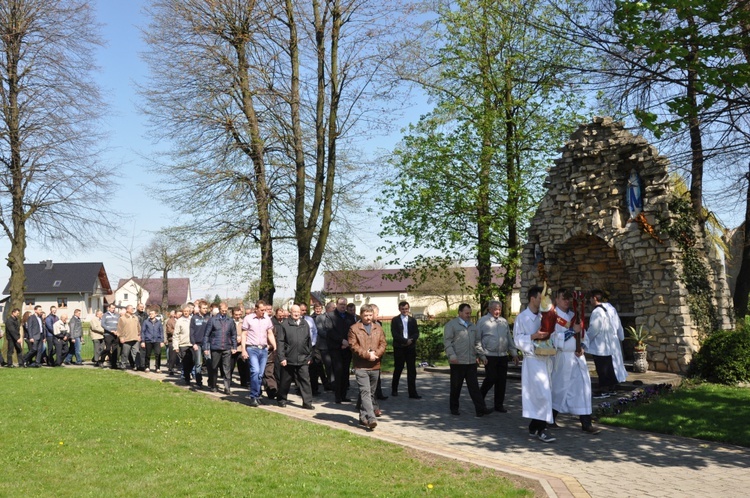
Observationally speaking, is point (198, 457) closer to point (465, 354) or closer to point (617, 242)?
point (465, 354)

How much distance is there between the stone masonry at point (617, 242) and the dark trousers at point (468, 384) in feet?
17.9

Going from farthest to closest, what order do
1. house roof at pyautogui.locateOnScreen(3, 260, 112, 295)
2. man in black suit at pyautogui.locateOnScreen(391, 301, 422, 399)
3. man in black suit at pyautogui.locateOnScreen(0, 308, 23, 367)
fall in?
house roof at pyautogui.locateOnScreen(3, 260, 112, 295) → man in black suit at pyautogui.locateOnScreen(0, 308, 23, 367) → man in black suit at pyautogui.locateOnScreen(391, 301, 422, 399)

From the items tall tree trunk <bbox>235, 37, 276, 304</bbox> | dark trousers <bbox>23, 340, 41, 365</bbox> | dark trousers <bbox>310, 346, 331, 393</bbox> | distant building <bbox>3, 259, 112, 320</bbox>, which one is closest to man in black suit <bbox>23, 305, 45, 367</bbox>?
dark trousers <bbox>23, 340, 41, 365</bbox>

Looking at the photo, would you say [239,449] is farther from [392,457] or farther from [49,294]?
[49,294]

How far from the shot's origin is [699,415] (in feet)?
35.9

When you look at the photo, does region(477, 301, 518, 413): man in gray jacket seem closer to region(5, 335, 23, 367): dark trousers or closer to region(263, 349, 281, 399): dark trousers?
region(263, 349, 281, 399): dark trousers

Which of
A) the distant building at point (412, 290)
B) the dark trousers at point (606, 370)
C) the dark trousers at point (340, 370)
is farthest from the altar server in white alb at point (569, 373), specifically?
the distant building at point (412, 290)

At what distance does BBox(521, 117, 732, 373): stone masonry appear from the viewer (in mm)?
15219

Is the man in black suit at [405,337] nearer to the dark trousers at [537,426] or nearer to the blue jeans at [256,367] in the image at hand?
the blue jeans at [256,367]

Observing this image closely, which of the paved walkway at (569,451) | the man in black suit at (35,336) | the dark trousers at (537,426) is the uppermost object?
the man in black suit at (35,336)

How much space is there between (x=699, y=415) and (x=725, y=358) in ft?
10.6

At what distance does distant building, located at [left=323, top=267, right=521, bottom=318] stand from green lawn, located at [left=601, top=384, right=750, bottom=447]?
11.1m

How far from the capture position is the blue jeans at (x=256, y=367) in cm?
1328

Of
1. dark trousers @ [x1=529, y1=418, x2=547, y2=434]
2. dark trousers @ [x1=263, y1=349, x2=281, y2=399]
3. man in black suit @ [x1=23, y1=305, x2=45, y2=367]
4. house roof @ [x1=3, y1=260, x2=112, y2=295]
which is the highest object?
house roof @ [x1=3, y1=260, x2=112, y2=295]
